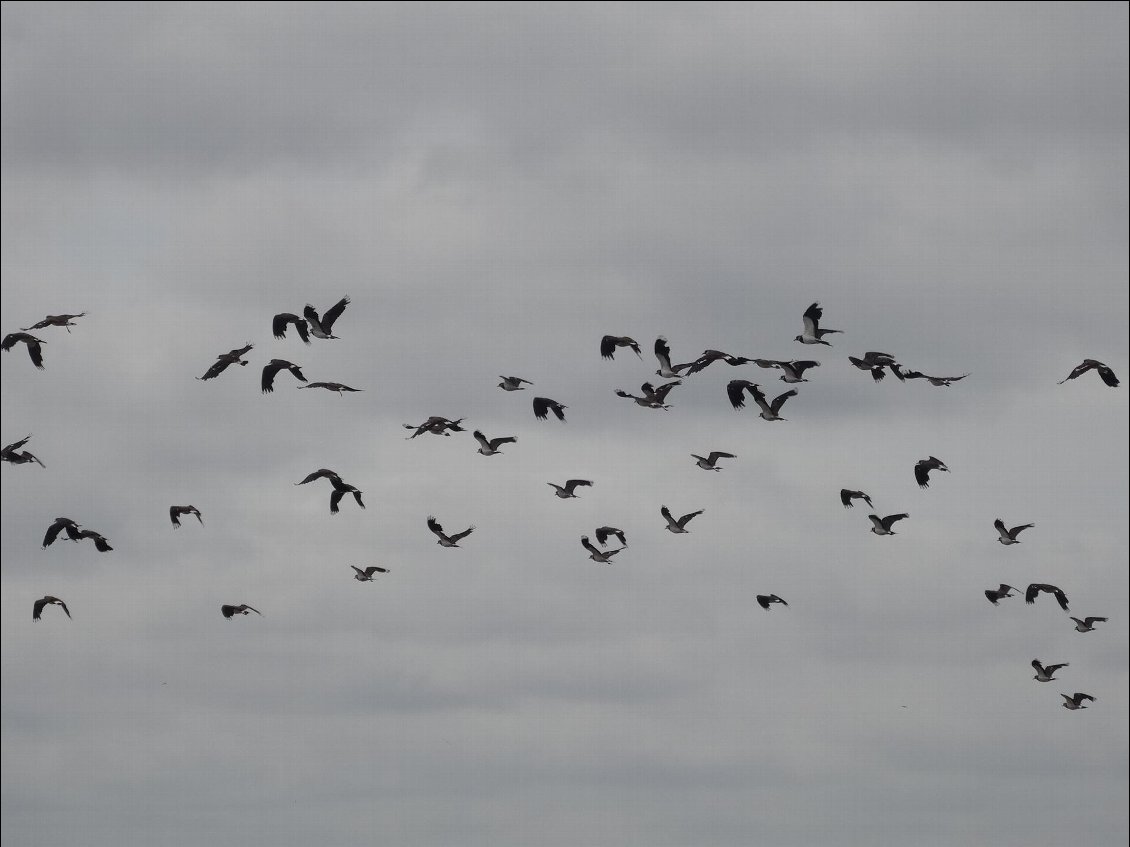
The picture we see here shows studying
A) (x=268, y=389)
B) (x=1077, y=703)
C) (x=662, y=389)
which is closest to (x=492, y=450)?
(x=662, y=389)

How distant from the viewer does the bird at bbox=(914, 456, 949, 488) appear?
118 meters

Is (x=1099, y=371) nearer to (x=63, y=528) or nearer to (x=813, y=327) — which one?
(x=813, y=327)

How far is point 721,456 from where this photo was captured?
126m

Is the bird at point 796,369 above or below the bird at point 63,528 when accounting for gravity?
above

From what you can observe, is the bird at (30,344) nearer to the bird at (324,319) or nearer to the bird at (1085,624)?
the bird at (324,319)

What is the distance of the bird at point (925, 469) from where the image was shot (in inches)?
4633

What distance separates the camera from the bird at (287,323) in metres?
104

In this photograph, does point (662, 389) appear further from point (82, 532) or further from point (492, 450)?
point (82, 532)

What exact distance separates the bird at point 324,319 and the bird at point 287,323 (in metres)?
0.32

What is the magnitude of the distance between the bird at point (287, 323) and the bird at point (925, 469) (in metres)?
35.1

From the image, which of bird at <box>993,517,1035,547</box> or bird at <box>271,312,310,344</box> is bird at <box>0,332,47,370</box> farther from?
bird at <box>993,517,1035,547</box>

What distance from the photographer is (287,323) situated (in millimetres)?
104750

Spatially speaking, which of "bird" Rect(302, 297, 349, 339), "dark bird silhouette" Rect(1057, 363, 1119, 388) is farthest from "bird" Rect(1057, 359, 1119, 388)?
"bird" Rect(302, 297, 349, 339)

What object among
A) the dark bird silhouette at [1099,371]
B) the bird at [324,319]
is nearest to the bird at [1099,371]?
the dark bird silhouette at [1099,371]
